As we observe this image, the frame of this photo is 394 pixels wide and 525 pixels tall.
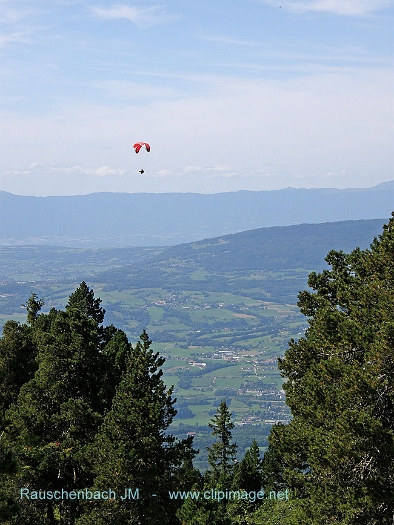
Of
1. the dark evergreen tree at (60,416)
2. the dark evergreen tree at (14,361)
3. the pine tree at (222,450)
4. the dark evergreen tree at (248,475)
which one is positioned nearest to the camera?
the dark evergreen tree at (60,416)

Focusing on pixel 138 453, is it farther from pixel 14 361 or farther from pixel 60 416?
pixel 14 361

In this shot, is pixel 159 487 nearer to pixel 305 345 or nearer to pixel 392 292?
pixel 305 345

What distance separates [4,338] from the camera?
3206cm

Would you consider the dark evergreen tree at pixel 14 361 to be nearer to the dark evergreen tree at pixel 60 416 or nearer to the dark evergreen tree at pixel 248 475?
the dark evergreen tree at pixel 60 416

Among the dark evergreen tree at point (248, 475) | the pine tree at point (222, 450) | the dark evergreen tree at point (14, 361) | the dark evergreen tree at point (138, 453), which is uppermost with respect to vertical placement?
the dark evergreen tree at point (14, 361)

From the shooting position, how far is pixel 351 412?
18.2 meters

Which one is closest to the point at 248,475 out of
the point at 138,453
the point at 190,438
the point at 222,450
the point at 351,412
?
the point at 222,450

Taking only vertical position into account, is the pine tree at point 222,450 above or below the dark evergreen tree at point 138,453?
below

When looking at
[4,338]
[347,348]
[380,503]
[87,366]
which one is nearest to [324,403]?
[347,348]

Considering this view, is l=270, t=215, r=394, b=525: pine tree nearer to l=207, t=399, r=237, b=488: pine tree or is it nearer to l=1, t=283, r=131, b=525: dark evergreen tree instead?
l=1, t=283, r=131, b=525: dark evergreen tree

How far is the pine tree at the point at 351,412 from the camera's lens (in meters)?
18.2

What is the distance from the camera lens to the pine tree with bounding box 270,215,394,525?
18172mm

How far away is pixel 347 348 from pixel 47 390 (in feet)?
40.4

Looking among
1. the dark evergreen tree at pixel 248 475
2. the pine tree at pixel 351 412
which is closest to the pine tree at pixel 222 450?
the dark evergreen tree at pixel 248 475
